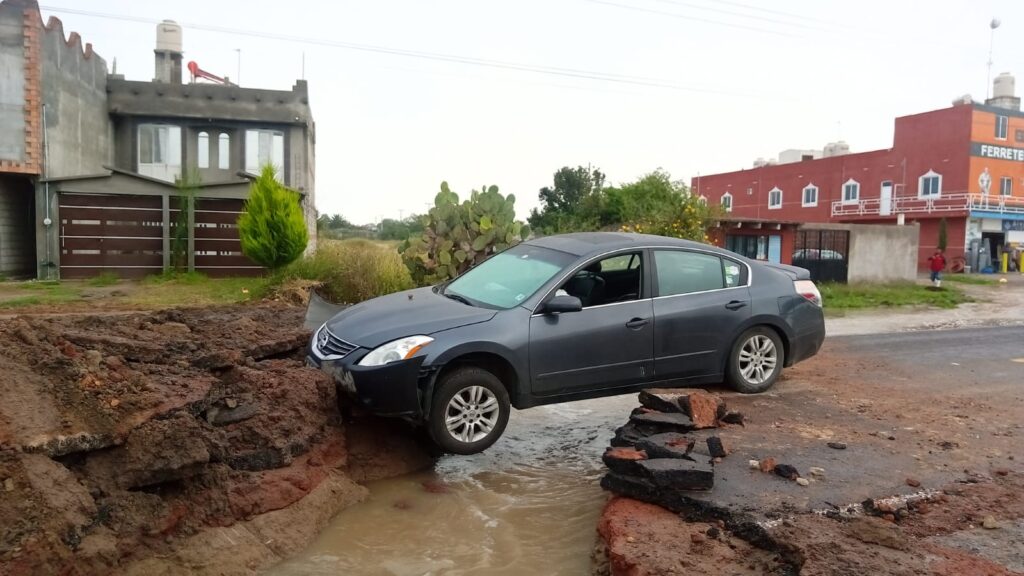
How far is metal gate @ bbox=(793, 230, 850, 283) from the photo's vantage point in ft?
75.6

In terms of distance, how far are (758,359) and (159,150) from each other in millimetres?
25119

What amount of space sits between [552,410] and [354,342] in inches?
115

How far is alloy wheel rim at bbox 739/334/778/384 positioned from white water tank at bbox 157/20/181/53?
1151 inches

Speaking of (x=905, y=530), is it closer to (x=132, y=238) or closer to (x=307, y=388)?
(x=307, y=388)

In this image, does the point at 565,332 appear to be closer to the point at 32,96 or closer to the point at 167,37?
the point at 32,96

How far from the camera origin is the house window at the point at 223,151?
26.6 meters

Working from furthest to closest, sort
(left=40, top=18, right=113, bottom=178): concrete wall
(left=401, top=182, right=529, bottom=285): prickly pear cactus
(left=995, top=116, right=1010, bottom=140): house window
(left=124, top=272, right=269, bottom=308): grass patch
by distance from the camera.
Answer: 1. (left=995, top=116, right=1010, bottom=140): house window
2. (left=40, top=18, right=113, bottom=178): concrete wall
3. (left=124, top=272, right=269, bottom=308): grass patch
4. (left=401, top=182, right=529, bottom=285): prickly pear cactus

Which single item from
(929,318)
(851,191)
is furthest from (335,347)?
(851,191)

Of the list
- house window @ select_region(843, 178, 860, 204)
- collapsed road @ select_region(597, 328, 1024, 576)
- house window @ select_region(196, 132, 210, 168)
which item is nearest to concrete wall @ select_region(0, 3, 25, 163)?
house window @ select_region(196, 132, 210, 168)

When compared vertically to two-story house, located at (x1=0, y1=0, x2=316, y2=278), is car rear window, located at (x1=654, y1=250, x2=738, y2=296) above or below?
below

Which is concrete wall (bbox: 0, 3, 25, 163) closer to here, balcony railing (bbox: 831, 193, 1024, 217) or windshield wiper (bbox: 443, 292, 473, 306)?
windshield wiper (bbox: 443, 292, 473, 306)

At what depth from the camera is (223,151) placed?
2667 centimetres

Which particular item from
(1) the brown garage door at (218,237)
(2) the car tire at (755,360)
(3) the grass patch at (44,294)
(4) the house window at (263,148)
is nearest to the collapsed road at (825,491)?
(2) the car tire at (755,360)

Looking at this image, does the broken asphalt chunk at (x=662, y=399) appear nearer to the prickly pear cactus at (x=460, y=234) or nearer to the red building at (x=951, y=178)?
the prickly pear cactus at (x=460, y=234)
